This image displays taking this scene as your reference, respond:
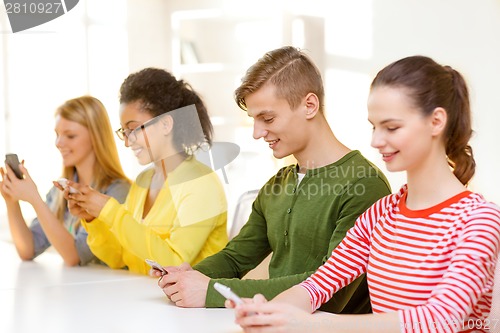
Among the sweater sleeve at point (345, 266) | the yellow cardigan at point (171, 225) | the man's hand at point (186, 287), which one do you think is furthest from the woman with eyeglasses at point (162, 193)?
the sweater sleeve at point (345, 266)

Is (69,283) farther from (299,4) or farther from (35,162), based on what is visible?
(299,4)

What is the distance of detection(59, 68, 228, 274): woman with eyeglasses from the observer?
1.35 metres

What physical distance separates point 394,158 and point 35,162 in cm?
134

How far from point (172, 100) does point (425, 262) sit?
2.76 feet

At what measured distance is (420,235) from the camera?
0.81m

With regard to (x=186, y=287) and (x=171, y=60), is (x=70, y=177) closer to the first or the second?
(x=171, y=60)

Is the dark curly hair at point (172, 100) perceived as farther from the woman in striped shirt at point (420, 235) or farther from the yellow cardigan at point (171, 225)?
the woman in striped shirt at point (420, 235)

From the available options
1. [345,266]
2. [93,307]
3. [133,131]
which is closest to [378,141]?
[345,266]

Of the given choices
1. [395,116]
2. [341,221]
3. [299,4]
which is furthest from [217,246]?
[299,4]

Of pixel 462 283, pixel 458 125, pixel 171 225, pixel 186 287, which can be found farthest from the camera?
pixel 171 225

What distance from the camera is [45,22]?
2.03 m

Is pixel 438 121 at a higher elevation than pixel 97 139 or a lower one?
higher

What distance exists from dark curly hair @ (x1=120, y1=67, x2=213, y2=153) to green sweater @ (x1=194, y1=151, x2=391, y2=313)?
1.11 ft

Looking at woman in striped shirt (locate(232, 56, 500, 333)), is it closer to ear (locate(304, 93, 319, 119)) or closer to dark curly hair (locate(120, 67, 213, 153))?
ear (locate(304, 93, 319, 119))
